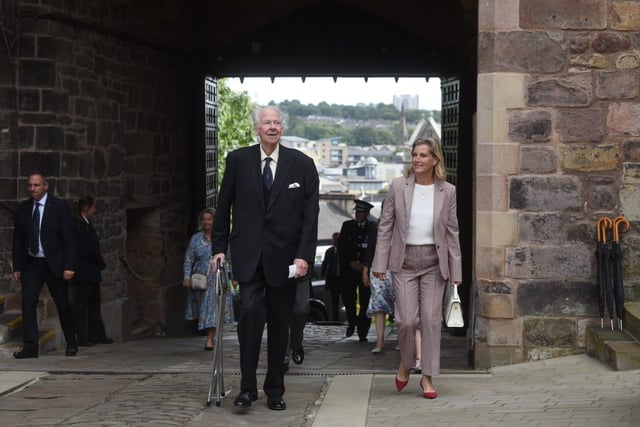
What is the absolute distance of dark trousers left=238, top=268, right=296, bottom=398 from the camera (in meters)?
6.88

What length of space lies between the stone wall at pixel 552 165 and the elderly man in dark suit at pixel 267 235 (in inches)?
80.7

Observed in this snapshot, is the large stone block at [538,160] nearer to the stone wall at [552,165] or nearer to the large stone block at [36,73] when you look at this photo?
the stone wall at [552,165]

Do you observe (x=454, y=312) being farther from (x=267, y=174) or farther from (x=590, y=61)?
(x=590, y=61)

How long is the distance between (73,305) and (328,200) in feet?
241

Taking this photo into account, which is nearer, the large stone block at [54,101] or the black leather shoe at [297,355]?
the black leather shoe at [297,355]

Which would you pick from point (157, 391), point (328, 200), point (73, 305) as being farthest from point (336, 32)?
point (328, 200)

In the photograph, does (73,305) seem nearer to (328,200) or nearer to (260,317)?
(260,317)

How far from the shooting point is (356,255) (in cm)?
1341

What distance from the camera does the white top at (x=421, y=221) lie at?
7.29 m

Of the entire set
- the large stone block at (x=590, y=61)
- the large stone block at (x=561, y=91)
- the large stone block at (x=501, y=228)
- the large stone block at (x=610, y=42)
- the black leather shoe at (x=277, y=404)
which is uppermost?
the large stone block at (x=610, y=42)

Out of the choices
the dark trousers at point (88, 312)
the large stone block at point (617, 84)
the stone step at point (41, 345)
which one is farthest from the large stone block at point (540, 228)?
the dark trousers at point (88, 312)

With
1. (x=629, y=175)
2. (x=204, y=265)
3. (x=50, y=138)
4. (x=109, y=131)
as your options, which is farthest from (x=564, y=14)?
(x=109, y=131)

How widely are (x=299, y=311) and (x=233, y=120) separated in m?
44.8

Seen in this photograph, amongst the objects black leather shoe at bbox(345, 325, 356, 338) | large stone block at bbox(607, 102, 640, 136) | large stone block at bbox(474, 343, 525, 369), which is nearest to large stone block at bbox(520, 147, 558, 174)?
large stone block at bbox(607, 102, 640, 136)
